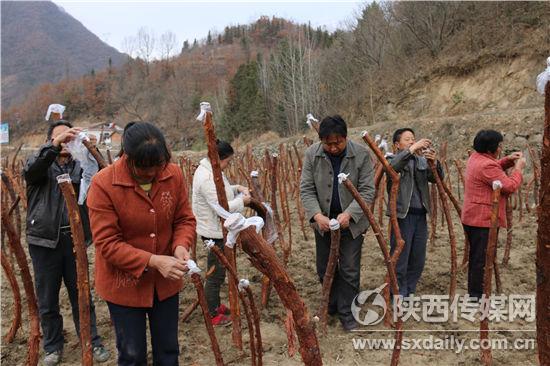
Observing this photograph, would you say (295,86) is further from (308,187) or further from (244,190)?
(244,190)

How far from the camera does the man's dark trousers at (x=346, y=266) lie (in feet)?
9.78

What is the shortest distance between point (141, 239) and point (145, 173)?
307 millimetres

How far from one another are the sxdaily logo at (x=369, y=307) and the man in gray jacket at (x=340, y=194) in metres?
0.07

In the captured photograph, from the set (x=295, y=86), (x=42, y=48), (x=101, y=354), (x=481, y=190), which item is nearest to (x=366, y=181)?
(x=481, y=190)

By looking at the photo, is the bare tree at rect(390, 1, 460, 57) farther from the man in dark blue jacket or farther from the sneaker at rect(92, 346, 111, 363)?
the sneaker at rect(92, 346, 111, 363)

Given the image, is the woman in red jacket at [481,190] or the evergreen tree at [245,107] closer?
the woman in red jacket at [481,190]

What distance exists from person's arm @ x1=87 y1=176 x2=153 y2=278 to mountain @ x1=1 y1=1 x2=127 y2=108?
90039mm

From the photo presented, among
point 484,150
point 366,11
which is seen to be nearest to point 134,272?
point 484,150

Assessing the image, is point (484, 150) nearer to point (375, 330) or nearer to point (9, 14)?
point (375, 330)

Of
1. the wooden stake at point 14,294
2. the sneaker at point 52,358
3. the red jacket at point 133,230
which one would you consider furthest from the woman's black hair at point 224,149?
the sneaker at point 52,358

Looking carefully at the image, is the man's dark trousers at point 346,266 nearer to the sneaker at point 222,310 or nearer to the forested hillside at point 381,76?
the sneaker at point 222,310

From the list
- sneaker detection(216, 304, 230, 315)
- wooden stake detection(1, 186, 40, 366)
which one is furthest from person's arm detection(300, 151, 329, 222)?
wooden stake detection(1, 186, 40, 366)

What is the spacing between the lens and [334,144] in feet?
9.27

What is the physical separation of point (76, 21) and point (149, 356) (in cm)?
16276
